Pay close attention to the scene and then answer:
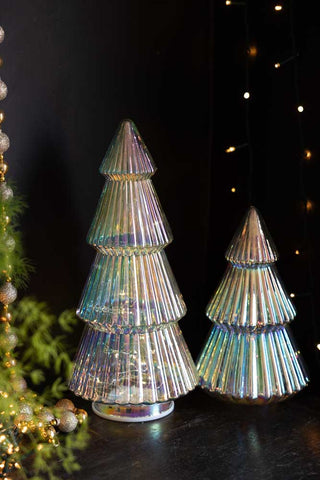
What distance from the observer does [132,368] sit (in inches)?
64.6

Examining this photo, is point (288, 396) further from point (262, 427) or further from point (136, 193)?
point (136, 193)

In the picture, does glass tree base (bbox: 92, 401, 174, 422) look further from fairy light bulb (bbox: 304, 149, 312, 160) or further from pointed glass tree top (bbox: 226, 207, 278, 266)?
fairy light bulb (bbox: 304, 149, 312, 160)

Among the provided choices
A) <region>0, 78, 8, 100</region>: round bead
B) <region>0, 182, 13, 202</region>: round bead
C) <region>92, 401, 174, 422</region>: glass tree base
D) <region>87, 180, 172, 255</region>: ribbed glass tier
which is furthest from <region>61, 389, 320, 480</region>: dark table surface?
<region>0, 78, 8, 100</region>: round bead

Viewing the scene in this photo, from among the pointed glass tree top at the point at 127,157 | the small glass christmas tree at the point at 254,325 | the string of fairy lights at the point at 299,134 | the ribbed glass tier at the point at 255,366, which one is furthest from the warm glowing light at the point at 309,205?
the pointed glass tree top at the point at 127,157

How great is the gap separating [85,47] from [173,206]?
1.38 ft

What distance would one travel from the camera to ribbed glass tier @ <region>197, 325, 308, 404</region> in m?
1.69

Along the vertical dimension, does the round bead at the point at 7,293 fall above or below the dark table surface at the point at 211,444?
above

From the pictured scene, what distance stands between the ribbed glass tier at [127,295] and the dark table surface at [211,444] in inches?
8.1

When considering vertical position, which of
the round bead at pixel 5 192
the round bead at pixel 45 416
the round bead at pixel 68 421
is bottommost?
the round bead at pixel 68 421

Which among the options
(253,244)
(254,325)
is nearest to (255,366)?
(254,325)

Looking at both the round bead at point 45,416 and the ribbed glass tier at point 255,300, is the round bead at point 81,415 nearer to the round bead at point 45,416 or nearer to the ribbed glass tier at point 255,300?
the round bead at point 45,416

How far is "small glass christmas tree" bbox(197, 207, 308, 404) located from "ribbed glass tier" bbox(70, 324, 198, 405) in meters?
0.10

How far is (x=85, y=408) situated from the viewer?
1768 millimetres

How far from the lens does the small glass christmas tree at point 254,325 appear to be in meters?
1.67
